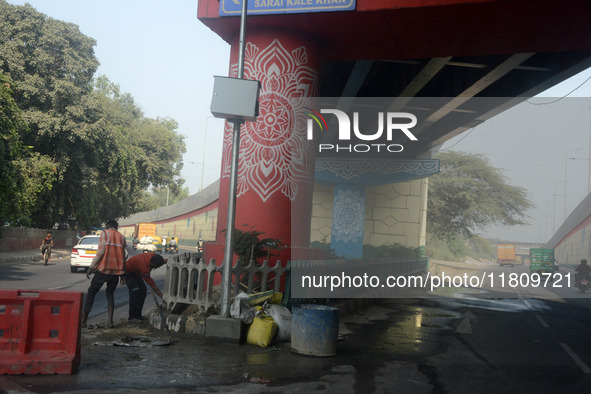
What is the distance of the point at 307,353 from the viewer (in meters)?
8.02

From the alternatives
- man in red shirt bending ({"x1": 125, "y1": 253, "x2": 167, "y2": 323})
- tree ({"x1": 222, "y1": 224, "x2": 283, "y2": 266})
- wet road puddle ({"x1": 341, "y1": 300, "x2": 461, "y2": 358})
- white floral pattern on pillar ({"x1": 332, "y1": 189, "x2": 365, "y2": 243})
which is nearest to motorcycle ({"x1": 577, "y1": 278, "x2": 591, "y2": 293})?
white floral pattern on pillar ({"x1": 332, "y1": 189, "x2": 365, "y2": 243})

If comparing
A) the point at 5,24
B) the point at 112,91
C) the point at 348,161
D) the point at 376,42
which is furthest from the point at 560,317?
the point at 112,91

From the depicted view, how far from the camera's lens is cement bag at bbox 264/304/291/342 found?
354 inches

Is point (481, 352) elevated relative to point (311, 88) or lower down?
lower down

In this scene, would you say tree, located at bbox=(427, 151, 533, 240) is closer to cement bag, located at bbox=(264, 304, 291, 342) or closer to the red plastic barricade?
cement bag, located at bbox=(264, 304, 291, 342)

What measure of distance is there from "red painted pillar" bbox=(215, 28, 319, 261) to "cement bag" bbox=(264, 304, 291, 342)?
303cm

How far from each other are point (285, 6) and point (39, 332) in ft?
27.5

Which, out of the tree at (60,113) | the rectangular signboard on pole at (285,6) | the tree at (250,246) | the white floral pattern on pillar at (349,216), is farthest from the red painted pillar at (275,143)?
the white floral pattern on pillar at (349,216)

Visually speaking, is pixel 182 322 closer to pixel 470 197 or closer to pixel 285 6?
pixel 285 6

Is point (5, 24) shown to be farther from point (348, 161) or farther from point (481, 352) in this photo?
point (481, 352)

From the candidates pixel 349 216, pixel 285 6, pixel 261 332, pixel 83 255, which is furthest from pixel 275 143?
pixel 349 216

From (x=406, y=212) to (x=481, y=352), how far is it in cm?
2402

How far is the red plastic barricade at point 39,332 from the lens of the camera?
613 centimetres

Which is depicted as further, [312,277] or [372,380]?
[312,277]
